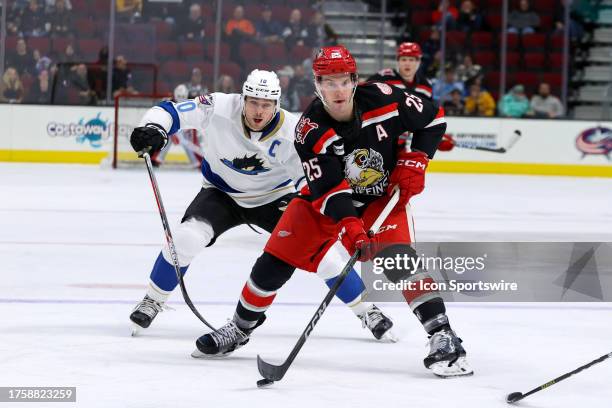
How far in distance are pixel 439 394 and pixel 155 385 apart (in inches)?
28.7

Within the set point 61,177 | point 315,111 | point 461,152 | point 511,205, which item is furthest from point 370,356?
point 461,152

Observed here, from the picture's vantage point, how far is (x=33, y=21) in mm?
11828

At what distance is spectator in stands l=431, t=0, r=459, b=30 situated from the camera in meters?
12.9

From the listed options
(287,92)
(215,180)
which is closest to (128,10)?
(287,92)

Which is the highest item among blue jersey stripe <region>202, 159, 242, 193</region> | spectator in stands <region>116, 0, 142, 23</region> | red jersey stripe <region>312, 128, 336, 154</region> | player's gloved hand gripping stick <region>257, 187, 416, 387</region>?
spectator in stands <region>116, 0, 142, 23</region>

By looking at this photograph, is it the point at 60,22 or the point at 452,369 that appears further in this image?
the point at 60,22

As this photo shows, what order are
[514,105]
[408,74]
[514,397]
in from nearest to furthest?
[514,397]
[408,74]
[514,105]

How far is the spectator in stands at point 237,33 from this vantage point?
39.6ft

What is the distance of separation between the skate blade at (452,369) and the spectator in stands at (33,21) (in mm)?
9414

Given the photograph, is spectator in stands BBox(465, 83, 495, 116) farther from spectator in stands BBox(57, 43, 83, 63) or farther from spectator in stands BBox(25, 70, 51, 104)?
spectator in stands BBox(25, 70, 51, 104)

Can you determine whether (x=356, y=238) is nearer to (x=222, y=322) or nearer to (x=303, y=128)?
(x=303, y=128)

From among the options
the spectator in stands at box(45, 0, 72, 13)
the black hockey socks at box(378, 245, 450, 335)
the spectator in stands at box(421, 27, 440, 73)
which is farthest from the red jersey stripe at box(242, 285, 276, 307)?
the spectator in stands at box(421, 27, 440, 73)

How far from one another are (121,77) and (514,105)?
4.09 m

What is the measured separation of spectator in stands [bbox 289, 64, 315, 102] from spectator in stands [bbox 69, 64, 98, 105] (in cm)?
202
